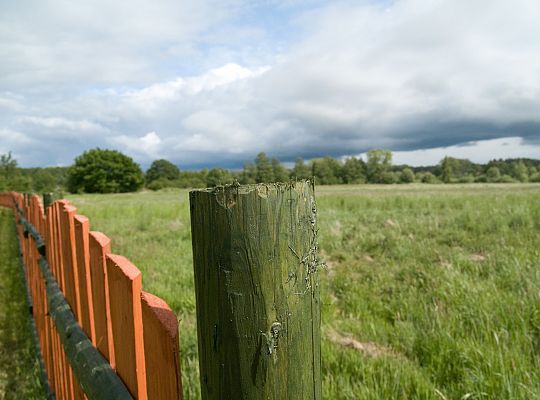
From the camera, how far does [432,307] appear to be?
300cm

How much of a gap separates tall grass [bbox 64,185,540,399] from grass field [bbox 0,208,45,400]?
1.16m

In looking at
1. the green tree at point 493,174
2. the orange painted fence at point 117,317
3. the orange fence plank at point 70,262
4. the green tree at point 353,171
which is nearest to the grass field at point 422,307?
the orange fence plank at point 70,262

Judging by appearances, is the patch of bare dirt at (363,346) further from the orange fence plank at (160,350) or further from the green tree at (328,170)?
the green tree at (328,170)

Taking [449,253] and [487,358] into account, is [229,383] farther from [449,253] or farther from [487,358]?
[449,253]

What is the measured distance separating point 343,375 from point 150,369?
5.41 ft

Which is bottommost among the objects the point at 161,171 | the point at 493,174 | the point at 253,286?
the point at 493,174

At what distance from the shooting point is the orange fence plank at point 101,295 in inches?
42.8

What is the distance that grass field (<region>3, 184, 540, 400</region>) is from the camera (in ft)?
6.59

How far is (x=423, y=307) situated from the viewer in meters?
3.08

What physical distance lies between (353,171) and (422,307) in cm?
7222

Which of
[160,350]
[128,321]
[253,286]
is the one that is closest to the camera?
[253,286]

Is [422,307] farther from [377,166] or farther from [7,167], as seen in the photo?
[377,166]

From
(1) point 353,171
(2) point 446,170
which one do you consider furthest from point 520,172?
(1) point 353,171

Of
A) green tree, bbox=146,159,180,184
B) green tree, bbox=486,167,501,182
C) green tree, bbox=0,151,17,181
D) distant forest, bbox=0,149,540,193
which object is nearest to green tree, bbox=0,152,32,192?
green tree, bbox=0,151,17,181
